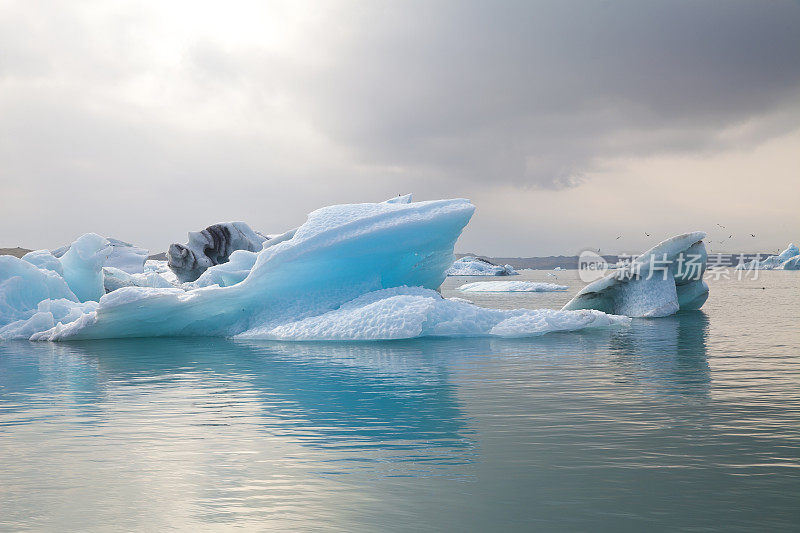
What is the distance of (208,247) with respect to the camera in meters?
29.8

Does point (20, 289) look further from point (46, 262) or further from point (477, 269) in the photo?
point (477, 269)

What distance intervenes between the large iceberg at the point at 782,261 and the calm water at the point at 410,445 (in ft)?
268

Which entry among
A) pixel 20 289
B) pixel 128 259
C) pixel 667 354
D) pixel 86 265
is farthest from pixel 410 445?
pixel 128 259

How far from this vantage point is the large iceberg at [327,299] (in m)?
14.3

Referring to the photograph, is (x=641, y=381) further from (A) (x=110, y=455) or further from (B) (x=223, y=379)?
(A) (x=110, y=455)

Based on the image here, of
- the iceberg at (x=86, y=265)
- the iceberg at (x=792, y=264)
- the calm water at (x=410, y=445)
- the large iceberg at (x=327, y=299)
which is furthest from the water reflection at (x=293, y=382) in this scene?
the iceberg at (x=792, y=264)

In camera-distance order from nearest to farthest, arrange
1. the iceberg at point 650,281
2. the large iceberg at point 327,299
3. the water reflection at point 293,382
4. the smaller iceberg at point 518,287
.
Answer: the water reflection at point 293,382, the large iceberg at point 327,299, the iceberg at point 650,281, the smaller iceberg at point 518,287

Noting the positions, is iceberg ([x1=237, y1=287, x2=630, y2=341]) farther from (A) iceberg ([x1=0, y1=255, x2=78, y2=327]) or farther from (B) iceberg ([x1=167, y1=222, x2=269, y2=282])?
(B) iceberg ([x1=167, y1=222, x2=269, y2=282])

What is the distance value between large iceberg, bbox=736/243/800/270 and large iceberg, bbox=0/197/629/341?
75.7 metres

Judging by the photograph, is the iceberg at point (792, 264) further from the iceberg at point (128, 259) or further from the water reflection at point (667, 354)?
the iceberg at point (128, 259)

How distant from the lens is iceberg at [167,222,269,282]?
94.6 feet

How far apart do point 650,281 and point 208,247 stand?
1874 cm

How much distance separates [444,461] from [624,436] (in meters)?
1.73

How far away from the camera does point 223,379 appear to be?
9555 millimetres
